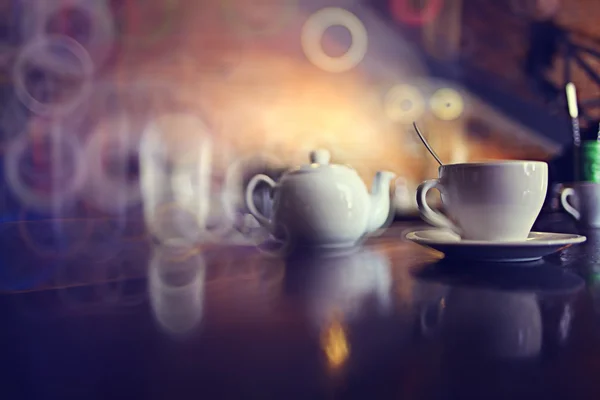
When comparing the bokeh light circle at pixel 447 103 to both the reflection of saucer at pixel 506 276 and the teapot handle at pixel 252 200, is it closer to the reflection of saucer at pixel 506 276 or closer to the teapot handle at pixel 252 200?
the teapot handle at pixel 252 200

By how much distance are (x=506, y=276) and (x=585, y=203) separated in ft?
2.23

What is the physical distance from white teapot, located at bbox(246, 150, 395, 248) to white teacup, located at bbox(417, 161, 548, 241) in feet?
0.42

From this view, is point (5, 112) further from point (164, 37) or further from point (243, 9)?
point (243, 9)

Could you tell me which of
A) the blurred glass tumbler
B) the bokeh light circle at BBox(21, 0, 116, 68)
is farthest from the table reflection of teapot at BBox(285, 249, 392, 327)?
the bokeh light circle at BBox(21, 0, 116, 68)

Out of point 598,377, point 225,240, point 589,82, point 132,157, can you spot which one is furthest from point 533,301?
point 589,82

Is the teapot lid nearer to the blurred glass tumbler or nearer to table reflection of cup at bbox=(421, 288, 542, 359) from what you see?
table reflection of cup at bbox=(421, 288, 542, 359)

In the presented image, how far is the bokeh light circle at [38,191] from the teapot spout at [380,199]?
82.5 inches

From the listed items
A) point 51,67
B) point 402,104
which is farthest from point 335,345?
point 402,104

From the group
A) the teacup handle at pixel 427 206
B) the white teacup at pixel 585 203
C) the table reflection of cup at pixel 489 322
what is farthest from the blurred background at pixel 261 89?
the table reflection of cup at pixel 489 322

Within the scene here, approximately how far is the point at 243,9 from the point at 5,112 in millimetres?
1384

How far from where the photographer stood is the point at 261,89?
2.83 meters

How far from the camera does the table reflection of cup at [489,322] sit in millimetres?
262

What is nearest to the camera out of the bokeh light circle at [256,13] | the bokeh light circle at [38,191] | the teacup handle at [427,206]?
the teacup handle at [427,206]

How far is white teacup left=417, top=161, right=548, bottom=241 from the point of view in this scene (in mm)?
597
